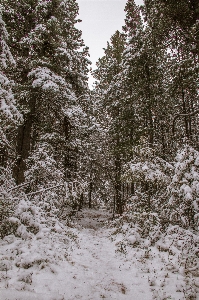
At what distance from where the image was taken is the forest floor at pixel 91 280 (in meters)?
4.50

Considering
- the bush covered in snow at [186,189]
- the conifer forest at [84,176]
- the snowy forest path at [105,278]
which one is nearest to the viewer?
the snowy forest path at [105,278]

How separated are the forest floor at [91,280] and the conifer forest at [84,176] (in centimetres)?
3

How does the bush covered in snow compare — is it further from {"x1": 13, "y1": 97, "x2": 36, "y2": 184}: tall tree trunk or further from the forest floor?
{"x1": 13, "y1": 97, "x2": 36, "y2": 184}: tall tree trunk

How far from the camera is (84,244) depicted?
31.0 feet

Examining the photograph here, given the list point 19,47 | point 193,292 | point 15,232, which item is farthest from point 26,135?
Result: point 193,292

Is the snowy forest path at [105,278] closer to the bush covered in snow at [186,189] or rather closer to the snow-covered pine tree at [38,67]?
the bush covered in snow at [186,189]

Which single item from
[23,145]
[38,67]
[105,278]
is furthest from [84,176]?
[105,278]

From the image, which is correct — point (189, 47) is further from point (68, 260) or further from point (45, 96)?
point (68, 260)

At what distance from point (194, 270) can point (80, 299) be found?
3022 mm

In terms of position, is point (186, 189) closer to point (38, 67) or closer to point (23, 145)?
point (23, 145)

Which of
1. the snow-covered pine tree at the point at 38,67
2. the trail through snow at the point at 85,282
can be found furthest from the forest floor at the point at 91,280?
the snow-covered pine tree at the point at 38,67

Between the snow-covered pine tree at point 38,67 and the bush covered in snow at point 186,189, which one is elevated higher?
the snow-covered pine tree at point 38,67

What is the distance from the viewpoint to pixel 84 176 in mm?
14312

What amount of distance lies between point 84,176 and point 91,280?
8930mm
